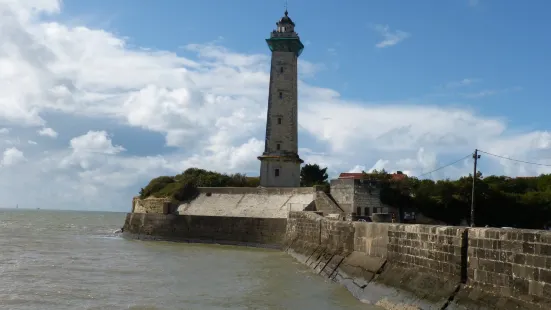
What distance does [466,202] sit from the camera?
1175 inches

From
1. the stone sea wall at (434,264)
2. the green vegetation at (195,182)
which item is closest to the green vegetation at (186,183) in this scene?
the green vegetation at (195,182)

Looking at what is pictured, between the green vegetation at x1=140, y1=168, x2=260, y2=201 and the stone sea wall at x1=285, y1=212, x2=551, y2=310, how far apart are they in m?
20.6

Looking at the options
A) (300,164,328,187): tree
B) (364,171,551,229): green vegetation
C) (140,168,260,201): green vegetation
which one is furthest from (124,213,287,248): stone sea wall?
(300,164,328,187): tree

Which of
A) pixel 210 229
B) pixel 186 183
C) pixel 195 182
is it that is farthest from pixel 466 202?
pixel 195 182

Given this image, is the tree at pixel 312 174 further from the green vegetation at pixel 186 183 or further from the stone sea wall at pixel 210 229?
the stone sea wall at pixel 210 229

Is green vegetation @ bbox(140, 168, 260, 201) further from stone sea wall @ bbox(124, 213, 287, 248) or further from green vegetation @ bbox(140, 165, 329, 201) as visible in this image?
stone sea wall @ bbox(124, 213, 287, 248)

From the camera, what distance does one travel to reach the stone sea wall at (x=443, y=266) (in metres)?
7.91

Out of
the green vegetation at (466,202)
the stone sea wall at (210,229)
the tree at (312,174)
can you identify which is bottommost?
the stone sea wall at (210,229)

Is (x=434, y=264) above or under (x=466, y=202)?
under

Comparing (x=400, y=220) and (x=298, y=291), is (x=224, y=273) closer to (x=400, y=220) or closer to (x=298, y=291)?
(x=298, y=291)

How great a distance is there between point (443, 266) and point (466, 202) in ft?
68.6

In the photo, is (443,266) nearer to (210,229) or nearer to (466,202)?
(466,202)

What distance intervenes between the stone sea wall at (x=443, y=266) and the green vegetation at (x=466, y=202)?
14.1 metres

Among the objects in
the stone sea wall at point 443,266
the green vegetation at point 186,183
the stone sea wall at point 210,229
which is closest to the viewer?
the stone sea wall at point 443,266
